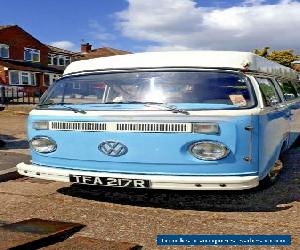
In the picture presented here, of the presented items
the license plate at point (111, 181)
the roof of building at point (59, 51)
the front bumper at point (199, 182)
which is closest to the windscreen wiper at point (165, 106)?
the front bumper at point (199, 182)

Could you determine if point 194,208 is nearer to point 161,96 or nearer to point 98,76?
point 161,96

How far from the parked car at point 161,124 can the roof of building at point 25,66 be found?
40137 millimetres

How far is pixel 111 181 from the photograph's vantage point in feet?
14.8

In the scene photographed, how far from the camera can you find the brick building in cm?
4328

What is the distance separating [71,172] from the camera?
4707 millimetres

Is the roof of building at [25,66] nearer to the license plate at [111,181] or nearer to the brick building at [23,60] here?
the brick building at [23,60]

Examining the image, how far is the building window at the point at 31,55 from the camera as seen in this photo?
4919cm

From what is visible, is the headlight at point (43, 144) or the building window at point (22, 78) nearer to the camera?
the headlight at point (43, 144)

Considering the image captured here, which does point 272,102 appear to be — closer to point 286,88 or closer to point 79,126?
point 286,88

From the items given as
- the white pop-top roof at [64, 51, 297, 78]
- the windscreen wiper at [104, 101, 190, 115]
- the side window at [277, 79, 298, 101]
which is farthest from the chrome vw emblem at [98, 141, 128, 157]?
the side window at [277, 79, 298, 101]

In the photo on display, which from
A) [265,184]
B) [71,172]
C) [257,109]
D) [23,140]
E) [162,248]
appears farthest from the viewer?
[23,140]

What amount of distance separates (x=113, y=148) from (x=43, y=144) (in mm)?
1016

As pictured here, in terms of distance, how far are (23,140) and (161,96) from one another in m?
7.42

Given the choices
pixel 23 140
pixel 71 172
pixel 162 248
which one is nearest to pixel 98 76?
pixel 71 172
